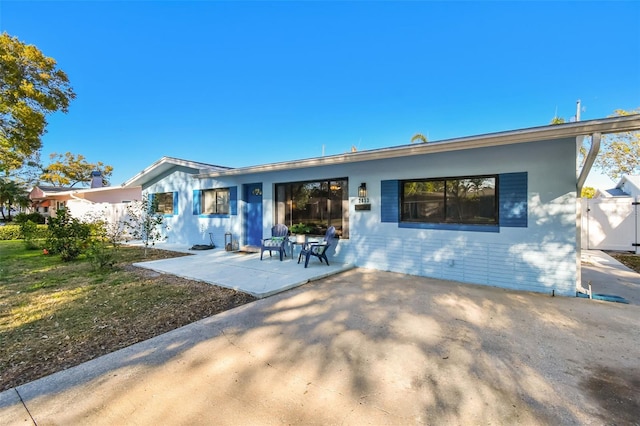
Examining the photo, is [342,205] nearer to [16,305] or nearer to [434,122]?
[16,305]

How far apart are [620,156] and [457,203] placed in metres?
19.1

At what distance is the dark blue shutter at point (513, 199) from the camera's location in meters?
4.88

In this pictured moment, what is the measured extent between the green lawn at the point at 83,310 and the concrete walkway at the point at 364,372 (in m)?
0.37

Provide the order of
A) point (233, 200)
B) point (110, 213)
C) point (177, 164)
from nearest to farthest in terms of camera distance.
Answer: point (233, 200) < point (177, 164) < point (110, 213)

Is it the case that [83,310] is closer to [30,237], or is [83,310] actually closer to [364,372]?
[364,372]

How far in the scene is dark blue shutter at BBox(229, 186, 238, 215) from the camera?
30.7ft

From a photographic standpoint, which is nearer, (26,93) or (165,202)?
(26,93)

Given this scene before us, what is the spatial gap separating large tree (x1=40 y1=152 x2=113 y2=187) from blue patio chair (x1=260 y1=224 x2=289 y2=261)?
110 ft

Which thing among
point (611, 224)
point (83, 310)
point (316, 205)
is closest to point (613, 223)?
point (611, 224)

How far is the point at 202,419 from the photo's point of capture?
1891 millimetres

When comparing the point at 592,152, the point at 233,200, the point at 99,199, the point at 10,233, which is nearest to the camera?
the point at 592,152

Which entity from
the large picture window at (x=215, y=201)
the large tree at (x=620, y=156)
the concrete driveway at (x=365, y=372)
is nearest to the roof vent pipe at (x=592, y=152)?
the concrete driveway at (x=365, y=372)

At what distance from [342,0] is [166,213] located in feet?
32.6

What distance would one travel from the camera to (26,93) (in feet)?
37.2
